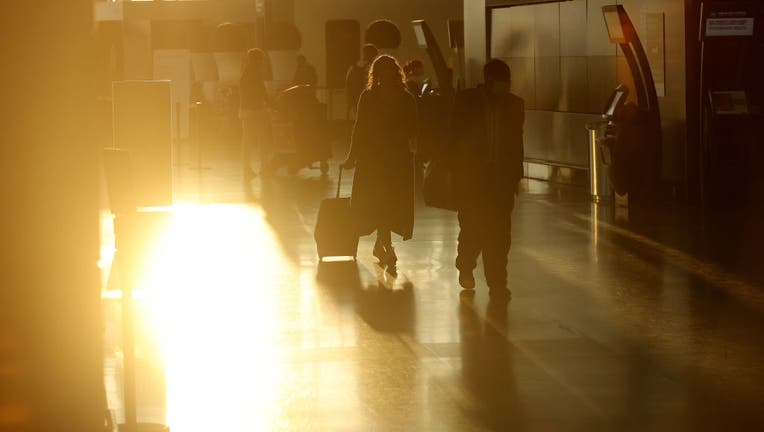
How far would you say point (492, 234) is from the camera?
9992 mm

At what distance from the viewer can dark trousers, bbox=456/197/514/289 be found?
9.98m

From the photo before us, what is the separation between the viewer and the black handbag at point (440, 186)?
401 inches

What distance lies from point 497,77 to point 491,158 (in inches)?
22.4

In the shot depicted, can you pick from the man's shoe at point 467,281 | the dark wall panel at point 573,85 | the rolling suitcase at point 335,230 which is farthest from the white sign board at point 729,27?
the man's shoe at point 467,281

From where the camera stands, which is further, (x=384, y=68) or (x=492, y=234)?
(x=384, y=68)

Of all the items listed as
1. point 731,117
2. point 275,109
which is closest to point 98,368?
point 731,117

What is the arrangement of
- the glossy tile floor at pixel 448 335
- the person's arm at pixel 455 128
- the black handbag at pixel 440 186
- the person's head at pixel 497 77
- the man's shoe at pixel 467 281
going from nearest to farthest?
1. the glossy tile floor at pixel 448 335
2. the person's head at pixel 497 77
3. the person's arm at pixel 455 128
4. the black handbag at pixel 440 186
5. the man's shoe at pixel 467 281

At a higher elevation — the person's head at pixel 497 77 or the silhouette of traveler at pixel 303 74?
the silhouette of traveler at pixel 303 74

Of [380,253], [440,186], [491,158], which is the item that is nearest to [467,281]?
[440,186]

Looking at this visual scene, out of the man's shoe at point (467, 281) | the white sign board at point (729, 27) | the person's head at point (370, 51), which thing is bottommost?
the man's shoe at point (467, 281)

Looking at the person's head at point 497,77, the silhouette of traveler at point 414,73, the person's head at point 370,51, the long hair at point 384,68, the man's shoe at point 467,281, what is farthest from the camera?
the silhouette of traveler at point 414,73

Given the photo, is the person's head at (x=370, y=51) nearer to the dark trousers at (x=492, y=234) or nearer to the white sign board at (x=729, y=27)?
the white sign board at (x=729, y=27)

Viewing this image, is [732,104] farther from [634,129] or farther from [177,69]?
[177,69]

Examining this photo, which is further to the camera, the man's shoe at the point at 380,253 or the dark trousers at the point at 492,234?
the man's shoe at the point at 380,253
